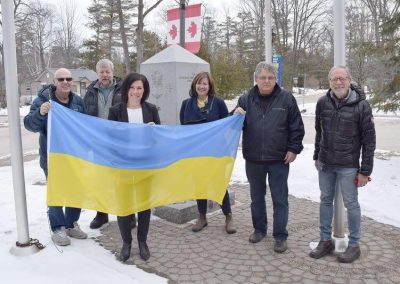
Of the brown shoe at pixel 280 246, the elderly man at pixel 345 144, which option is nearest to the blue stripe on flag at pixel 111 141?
the brown shoe at pixel 280 246

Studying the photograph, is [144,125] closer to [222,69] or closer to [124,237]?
[124,237]

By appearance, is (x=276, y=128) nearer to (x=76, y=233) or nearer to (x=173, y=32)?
(x=76, y=233)

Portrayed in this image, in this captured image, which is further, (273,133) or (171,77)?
(171,77)

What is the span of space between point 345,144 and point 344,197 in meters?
0.57

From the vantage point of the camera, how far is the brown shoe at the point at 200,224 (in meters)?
5.24

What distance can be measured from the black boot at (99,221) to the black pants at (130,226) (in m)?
1.19

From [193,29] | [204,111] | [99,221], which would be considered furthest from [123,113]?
[193,29]

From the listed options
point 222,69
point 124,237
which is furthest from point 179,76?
point 222,69

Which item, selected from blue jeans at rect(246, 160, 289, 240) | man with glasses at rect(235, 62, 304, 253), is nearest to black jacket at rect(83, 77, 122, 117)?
man with glasses at rect(235, 62, 304, 253)

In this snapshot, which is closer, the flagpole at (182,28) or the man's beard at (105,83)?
the man's beard at (105,83)

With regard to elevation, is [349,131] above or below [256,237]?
above

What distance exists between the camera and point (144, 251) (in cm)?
441

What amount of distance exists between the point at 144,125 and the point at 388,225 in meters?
3.43

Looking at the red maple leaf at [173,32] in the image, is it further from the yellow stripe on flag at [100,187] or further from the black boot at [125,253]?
the black boot at [125,253]
